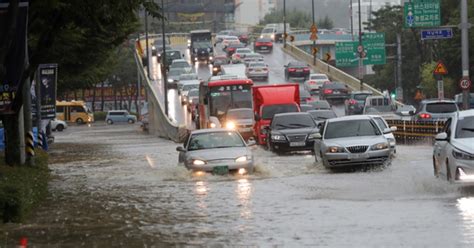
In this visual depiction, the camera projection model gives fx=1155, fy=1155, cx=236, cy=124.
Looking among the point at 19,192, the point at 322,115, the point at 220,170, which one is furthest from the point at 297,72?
the point at 19,192

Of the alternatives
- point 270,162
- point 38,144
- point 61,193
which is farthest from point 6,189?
point 38,144

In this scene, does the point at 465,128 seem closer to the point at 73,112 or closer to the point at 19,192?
the point at 19,192

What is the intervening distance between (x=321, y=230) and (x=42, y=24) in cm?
1657

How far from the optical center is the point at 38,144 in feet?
149

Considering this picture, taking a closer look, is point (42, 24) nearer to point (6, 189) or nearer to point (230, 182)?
point (230, 182)

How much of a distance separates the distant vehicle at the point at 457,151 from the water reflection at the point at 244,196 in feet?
12.5

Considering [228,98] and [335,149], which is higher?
[228,98]

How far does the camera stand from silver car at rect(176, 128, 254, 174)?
27406mm

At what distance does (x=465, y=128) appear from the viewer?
22.5 m

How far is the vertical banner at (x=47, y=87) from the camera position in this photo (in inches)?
1645

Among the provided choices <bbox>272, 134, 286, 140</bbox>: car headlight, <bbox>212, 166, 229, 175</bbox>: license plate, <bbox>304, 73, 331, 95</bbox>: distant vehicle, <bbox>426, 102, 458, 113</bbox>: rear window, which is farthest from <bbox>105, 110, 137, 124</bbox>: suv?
<bbox>212, 166, 229, 175</bbox>: license plate

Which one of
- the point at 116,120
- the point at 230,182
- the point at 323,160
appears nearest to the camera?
the point at 230,182

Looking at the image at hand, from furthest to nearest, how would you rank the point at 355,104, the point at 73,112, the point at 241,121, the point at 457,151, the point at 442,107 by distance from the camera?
the point at 73,112 → the point at 355,104 → the point at 241,121 → the point at 442,107 → the point at 457,151

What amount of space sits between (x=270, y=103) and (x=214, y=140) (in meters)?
Result: 18.8
